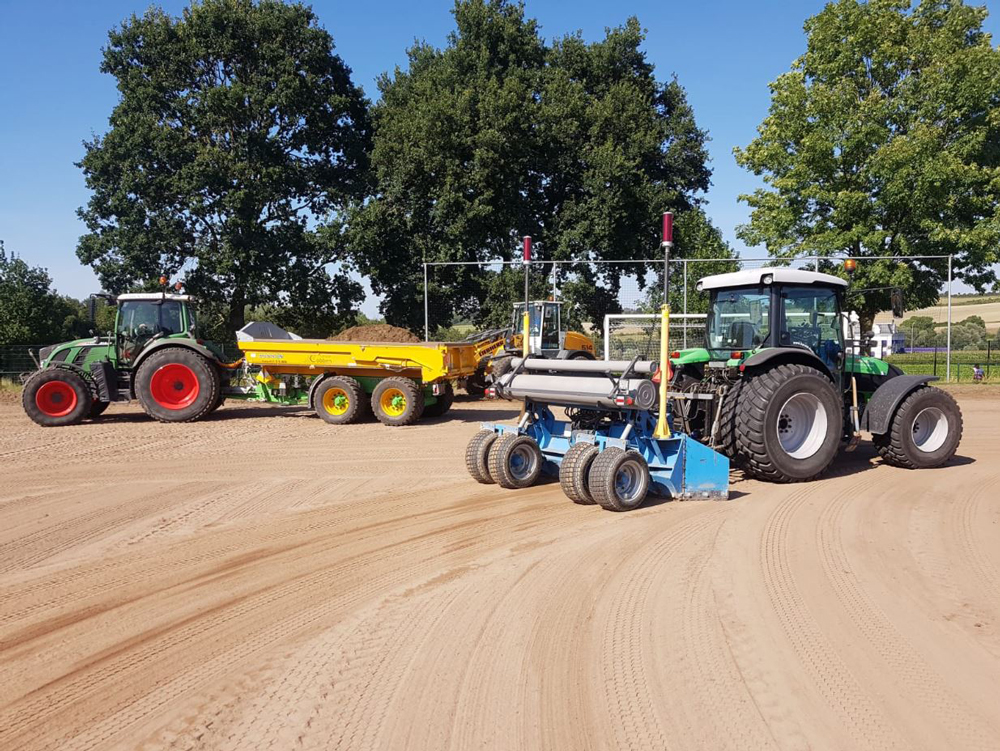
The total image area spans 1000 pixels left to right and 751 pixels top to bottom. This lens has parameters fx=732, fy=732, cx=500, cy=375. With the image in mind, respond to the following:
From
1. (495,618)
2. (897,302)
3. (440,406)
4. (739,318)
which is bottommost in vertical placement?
(495,618)

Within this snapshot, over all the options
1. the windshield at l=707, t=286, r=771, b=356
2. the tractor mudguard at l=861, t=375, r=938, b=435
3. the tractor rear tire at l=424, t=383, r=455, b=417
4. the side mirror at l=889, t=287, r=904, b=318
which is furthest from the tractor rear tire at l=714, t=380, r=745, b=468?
the tractor rear tire at l=424, t=383, r=455, b=417

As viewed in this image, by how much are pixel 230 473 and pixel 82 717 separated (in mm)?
5389

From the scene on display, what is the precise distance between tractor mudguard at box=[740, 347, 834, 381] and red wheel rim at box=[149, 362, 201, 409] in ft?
31.6

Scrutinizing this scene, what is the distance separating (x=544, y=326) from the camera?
676 inches

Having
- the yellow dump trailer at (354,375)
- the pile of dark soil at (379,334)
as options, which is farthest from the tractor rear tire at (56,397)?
the pile of dark soil at (379,334)

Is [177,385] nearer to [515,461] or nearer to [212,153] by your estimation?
[515,461]

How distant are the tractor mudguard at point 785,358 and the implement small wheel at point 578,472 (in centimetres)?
199

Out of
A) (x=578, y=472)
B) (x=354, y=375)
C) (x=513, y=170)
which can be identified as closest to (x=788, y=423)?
(x=578, y=472)

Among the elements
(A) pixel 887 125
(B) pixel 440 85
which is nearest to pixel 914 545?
(A) pixel 887 125

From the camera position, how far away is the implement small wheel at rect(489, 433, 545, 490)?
7250 millimetres

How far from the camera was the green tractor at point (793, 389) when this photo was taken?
7.27 m

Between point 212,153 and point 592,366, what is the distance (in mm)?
20631

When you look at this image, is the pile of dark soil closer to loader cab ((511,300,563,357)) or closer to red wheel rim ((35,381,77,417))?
loader cab ((511,300,563,357))

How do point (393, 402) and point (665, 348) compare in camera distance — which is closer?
point (665, 348)
